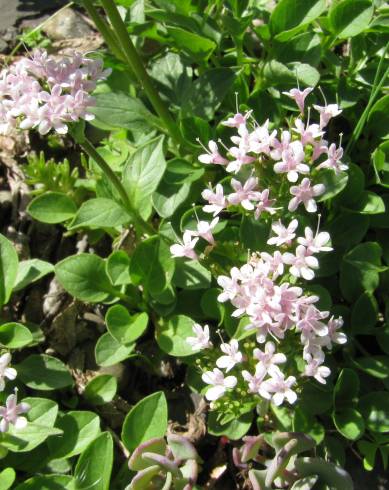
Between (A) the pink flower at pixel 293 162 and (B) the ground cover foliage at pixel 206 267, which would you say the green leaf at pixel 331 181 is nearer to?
(B) the ground cover foliage at pixel 206 267

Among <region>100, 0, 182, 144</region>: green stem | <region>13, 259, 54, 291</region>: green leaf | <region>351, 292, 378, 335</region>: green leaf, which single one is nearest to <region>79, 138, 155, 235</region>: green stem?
<region>100, 0, 182, 144</region>: green stem

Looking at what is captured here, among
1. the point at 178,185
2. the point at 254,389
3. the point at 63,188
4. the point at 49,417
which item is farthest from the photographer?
the point at 63,188

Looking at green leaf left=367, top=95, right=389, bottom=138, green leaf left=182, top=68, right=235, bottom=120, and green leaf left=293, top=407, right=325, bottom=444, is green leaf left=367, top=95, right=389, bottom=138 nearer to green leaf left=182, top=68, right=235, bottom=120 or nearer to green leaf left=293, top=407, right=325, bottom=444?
green leaf left=182, top=68, right=235, bottom=120

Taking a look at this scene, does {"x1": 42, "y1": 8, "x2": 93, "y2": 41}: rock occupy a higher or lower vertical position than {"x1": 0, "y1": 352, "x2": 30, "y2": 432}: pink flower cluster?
higher

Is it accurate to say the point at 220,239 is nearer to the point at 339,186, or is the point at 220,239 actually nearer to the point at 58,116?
the point at 339,186

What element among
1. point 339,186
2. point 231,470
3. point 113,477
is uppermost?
point 339,186

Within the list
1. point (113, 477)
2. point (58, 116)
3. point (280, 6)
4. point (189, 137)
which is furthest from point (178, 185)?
point (113, 477)
